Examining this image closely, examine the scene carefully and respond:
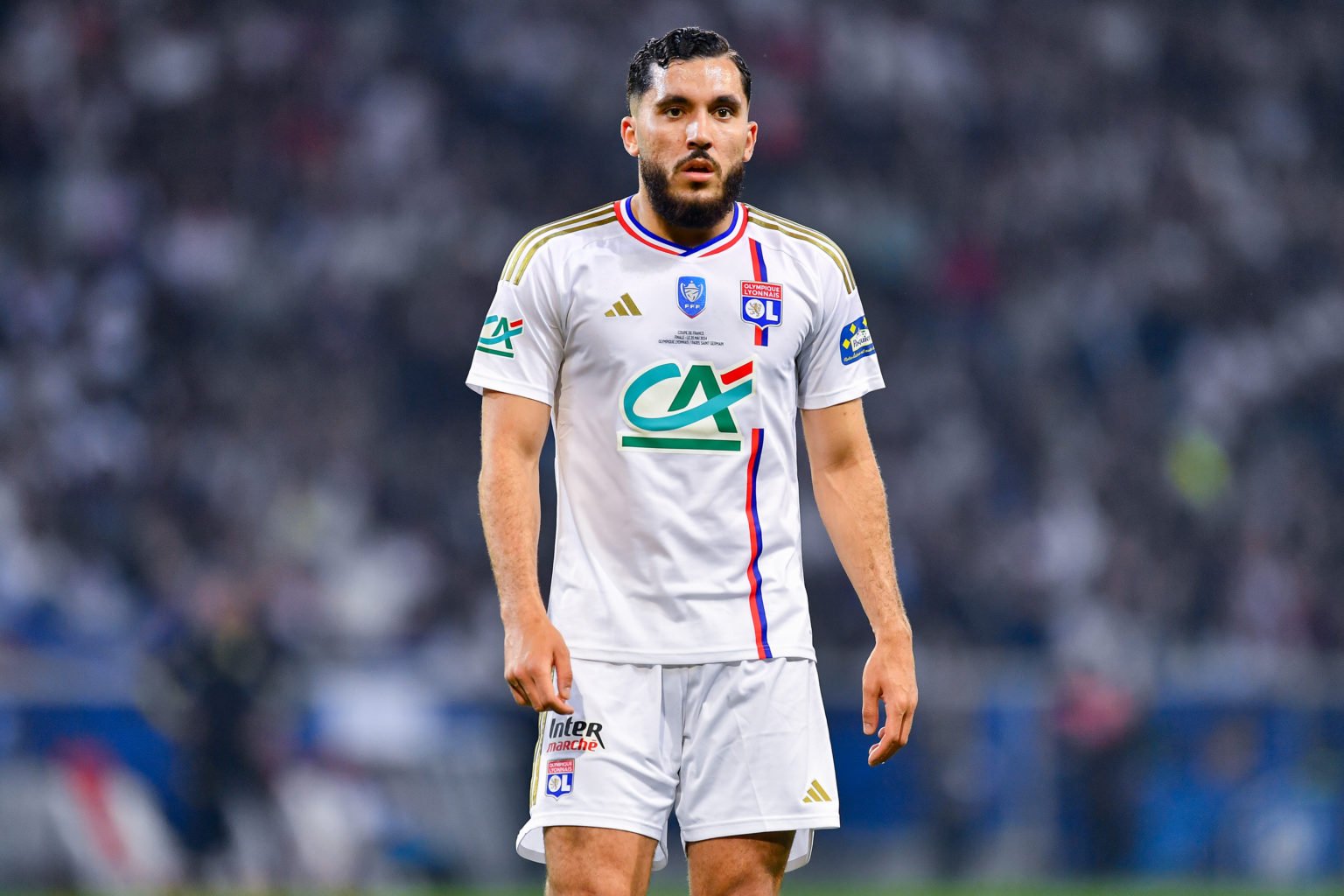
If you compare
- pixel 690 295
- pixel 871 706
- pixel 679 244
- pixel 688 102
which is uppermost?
pixel 688 102

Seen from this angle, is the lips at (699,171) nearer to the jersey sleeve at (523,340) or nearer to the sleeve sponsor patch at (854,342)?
the jersey sleeve at (523,340)

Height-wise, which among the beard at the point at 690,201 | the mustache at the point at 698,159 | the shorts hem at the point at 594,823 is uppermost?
the mustache at the point at 698,159

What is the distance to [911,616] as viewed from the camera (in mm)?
14750

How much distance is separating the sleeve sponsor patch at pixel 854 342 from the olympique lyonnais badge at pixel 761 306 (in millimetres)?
234

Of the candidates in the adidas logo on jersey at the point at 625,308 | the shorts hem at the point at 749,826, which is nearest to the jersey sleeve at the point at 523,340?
the adidas logo on jersey at the point at 625,308

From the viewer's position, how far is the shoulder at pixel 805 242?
4.90 metres

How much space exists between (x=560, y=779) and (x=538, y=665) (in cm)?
36

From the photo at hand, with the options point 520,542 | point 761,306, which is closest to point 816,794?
point 520,542

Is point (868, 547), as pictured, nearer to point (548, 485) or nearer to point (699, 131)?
point (699, 131)

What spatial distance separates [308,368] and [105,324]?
1.61m

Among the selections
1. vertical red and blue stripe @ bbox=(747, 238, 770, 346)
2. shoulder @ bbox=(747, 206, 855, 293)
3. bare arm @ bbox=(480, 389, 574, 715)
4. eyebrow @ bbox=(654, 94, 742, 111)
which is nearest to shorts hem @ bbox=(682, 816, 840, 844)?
bare arm @ bbox=(480, 389, 574, 715)

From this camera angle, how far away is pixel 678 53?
466 centimetres

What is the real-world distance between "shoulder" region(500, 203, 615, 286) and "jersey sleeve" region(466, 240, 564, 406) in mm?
17

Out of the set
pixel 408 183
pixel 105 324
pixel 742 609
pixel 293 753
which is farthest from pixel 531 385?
→ pixel 408 183
